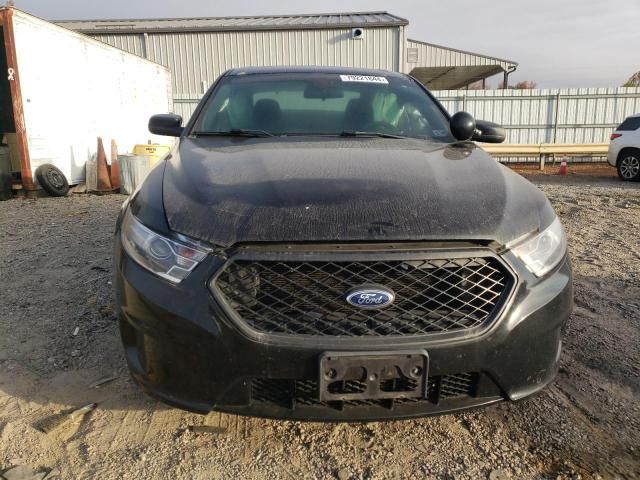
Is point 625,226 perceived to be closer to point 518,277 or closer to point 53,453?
point 518,277

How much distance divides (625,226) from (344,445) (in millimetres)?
4988

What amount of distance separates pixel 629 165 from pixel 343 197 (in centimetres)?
1107

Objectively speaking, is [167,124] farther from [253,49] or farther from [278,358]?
[253,49]

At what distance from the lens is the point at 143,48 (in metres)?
18.9

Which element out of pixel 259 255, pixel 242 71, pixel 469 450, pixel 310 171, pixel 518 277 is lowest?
pixel 469 450

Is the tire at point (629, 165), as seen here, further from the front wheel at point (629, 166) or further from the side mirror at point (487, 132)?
the side mirror at point (487, 132)

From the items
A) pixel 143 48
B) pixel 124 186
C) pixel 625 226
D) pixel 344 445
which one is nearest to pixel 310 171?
pixel 344 445

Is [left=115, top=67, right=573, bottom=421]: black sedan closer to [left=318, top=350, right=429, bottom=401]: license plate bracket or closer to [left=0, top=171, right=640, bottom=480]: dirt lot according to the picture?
[left=318, top=350, right=429, bottom=401]: license plate bracket

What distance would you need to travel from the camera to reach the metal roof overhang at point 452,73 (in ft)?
73.8

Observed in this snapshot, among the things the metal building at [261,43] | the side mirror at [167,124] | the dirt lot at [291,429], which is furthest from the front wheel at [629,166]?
the side mirror at [167,124]

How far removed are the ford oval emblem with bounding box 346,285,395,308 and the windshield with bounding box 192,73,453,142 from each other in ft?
4.58

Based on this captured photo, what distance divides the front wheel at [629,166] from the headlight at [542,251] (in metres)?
10.5

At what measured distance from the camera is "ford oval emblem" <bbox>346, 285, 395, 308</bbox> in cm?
159

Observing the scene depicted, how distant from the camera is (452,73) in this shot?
24.8 metres
